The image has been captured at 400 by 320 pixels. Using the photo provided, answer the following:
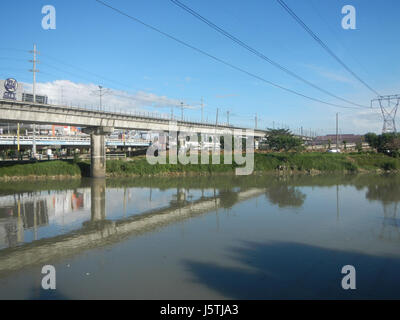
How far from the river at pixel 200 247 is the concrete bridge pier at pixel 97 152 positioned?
529 inches

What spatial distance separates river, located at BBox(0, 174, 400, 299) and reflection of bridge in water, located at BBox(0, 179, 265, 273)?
0.13ft

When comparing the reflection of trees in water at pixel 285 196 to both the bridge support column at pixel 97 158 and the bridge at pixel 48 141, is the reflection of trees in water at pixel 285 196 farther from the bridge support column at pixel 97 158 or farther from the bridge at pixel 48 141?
the bridge at pixel 48 141

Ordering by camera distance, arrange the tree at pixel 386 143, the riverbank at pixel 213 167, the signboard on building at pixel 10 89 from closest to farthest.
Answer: the signboard on building at pixel 10 89 → the riverbank at pixel 213 167 → the tree at pixel 386 143

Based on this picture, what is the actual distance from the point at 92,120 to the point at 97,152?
341 centimetres

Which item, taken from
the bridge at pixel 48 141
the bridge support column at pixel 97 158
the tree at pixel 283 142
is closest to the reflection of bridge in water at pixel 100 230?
the bridge support column at pixel 97 158

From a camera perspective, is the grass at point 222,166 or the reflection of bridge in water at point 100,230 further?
the grass at point 222,166

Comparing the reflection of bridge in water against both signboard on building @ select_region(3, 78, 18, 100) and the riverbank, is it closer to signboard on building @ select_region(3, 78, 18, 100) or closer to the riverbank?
the riverbank

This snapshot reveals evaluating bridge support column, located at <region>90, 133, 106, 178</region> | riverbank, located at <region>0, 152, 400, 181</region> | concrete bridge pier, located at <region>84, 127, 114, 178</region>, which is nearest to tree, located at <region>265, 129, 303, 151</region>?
riverbank, located at <region>0, 152, 400, 181</region>

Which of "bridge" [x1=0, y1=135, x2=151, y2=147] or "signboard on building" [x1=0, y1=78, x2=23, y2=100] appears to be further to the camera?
"bridge" [x1=0, y1=135, x2=151, y2=147]

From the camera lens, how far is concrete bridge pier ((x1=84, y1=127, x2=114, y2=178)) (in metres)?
33.9

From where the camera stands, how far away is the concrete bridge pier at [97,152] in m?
33.9
